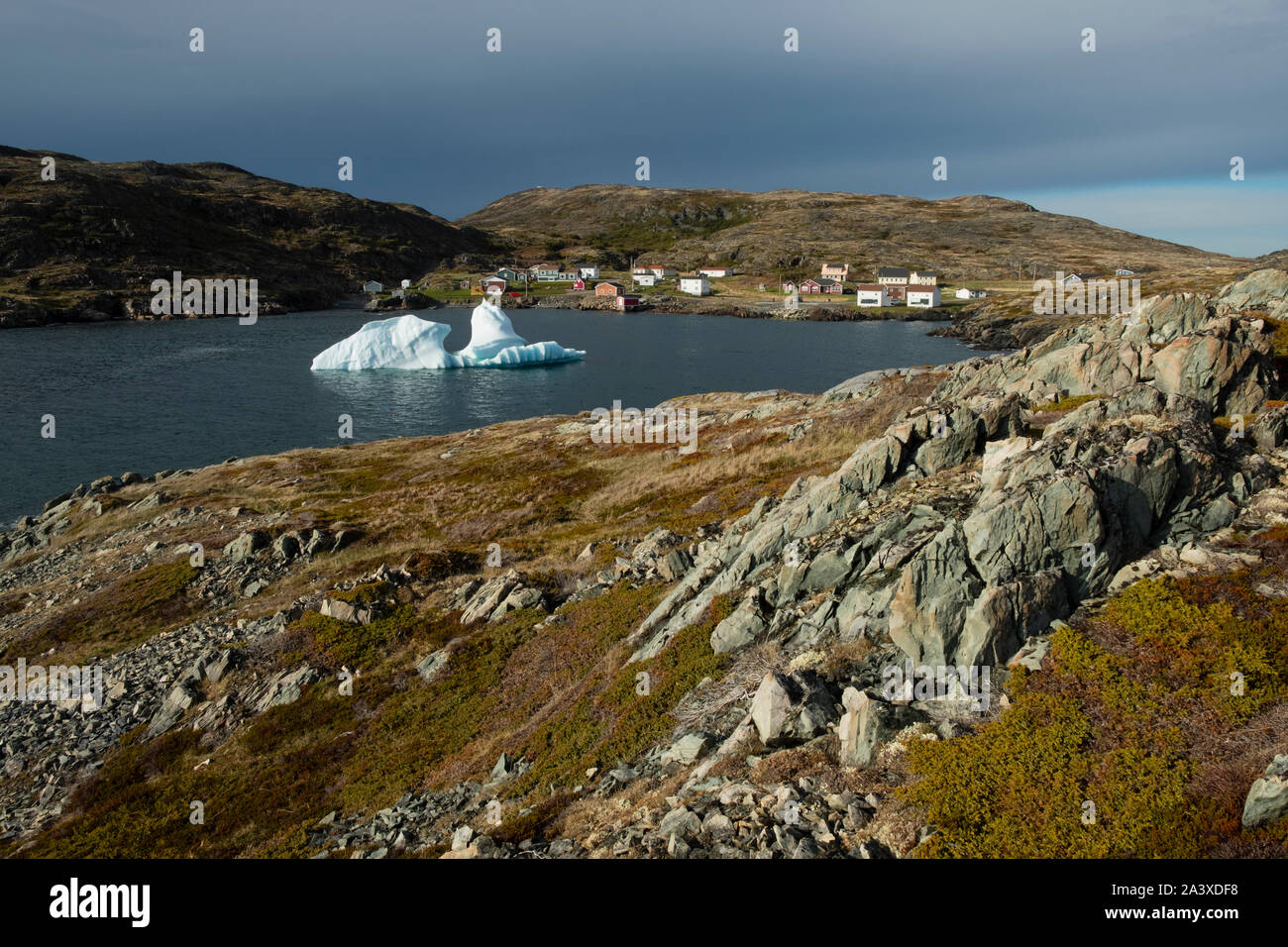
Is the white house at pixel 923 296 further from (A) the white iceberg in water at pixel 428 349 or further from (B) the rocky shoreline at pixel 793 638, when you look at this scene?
(B) the rocky shoreline at pixel 793 638

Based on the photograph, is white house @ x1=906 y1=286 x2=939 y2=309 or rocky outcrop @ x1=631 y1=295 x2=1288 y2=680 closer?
rocky outcrop @ x1=631 y1=295 x2=1288 y2=680

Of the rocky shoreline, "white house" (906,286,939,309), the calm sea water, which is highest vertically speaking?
"white house" (906,286,939,309)

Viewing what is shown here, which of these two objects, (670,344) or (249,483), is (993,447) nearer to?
(249,483)

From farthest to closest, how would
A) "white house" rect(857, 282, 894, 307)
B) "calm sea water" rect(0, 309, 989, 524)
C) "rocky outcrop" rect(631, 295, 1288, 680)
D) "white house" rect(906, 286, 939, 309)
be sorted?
"white house" rect(857, 282, 894, 307) → "white house" rect(906, 286, 939, 309) → "calm sea water" rect(0, 309, 989, 524) → "rocky outcrop" rect(631, 295, 1288, 680)

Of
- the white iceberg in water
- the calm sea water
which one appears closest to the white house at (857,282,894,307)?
the calm sea water

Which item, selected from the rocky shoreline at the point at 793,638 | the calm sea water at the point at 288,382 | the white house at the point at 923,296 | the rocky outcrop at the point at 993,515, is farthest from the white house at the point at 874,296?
the rocky outcrop at the point at 993,515

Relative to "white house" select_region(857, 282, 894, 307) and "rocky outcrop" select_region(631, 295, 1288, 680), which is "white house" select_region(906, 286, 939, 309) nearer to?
"white house" select_region(857, 282, 894, 307)
